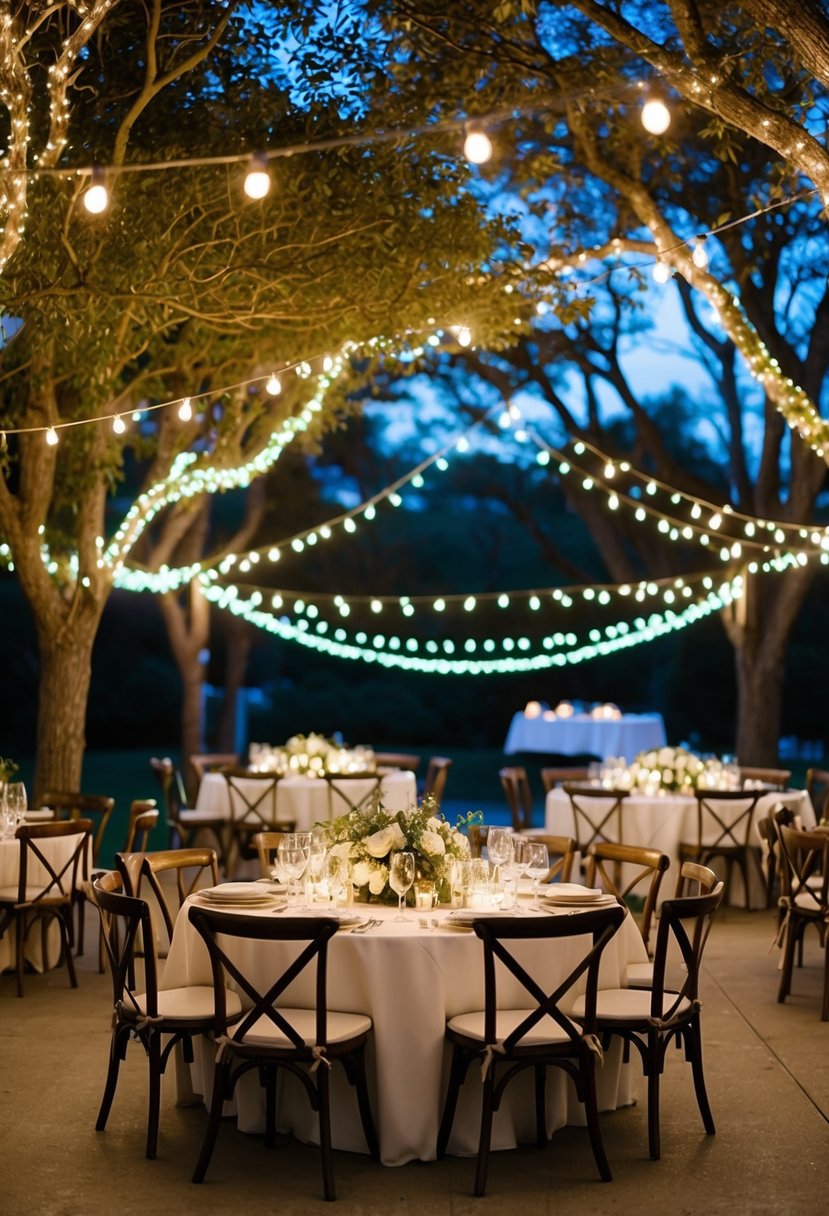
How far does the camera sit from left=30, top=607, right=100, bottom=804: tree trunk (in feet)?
31.8

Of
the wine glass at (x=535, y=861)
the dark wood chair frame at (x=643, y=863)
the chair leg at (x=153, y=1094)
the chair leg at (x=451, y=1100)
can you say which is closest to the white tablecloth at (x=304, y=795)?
the dark wood chair frame at (x=643, y=863)

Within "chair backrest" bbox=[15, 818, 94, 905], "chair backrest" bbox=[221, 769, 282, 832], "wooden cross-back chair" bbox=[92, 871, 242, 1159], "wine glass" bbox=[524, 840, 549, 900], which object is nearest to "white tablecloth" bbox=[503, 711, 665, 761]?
"chair backrest" bbox=[221, 769, 282, 832]

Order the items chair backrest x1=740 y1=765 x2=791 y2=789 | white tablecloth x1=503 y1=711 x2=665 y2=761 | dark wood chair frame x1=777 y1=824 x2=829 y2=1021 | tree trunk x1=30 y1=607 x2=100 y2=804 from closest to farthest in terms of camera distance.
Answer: dark wood chair frame x1=777 y1=824 x2=829 y2=1021 → tree trunk x1=30 y1=607 x2=100 y2=804 → chair backrest x1=740 y1=765 x2=791 y2=789 → white tablecloth x1=503 y1=711 x2=665 y2=761

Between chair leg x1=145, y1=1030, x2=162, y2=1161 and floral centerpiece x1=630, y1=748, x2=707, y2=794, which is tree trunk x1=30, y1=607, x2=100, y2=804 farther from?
chair leg x1=145, y1=1030, x2=162, y2=1161

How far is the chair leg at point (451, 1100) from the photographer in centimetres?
440

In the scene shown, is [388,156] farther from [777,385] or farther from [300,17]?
[777,385]

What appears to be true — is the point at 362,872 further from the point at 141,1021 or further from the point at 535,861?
the point at 141,1021

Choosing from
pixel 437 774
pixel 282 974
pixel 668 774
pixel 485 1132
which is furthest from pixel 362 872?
pixel 437 774

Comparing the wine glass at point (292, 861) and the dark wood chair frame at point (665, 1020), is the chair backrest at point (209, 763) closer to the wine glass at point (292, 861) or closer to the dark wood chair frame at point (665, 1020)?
the wine glass at point (292, 861)

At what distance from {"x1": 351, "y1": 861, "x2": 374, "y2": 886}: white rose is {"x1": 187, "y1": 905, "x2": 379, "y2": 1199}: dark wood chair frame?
0.58m

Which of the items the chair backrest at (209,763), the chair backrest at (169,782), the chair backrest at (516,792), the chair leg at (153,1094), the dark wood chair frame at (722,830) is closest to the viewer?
the chair leg at (153,1094)

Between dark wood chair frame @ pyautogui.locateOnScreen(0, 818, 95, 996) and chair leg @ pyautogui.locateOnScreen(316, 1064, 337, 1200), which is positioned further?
dark wood chair frame @ pyautogui.locateOnScreen(0, 818, 95, 996)

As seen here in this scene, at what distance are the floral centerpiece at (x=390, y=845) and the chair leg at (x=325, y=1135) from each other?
2.79 feet

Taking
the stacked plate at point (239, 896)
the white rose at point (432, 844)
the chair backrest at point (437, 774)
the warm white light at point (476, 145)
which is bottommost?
the stacked plate at point (239, 896)
